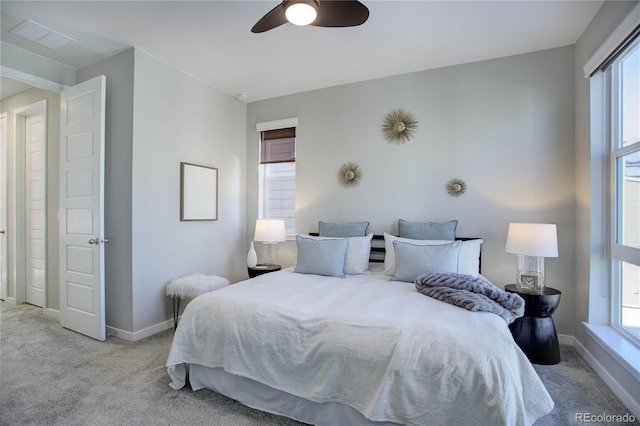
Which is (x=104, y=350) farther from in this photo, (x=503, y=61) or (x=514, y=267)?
(x=503, y=61)

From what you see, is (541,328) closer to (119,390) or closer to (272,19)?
(272,19)

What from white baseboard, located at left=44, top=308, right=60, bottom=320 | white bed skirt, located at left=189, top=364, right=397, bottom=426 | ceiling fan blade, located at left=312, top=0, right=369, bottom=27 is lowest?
white baseboard, located at left=44, top=308, right=60, bottom=320

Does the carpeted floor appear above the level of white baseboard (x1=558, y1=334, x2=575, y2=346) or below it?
below

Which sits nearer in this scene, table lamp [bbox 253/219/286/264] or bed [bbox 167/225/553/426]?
bed [bbox 167/225/553/426]

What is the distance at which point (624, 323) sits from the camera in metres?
2.27

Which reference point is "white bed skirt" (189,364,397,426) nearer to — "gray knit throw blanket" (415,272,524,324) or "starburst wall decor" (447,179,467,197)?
"gray knit throw blanket" (415,272,524,324)

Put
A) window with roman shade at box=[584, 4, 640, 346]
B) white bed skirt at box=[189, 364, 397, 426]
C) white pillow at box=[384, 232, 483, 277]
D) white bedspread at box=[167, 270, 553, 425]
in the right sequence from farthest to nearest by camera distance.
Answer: white pillow at box=[384, 232, 483, 277] < window with roman shade at box=[584, 4, 640, 346] < white bed skirt at box=[189, 364, 397, 426] < white bedspread at box=[167, 270, 553, 425]

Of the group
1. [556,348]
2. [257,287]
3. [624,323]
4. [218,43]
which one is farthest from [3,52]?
[624,323]

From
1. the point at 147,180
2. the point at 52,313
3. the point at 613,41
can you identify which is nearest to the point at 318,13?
the point at 613,41

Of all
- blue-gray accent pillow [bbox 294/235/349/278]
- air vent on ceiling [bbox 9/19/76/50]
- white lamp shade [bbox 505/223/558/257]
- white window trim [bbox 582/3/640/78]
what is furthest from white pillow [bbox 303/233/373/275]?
air vent on ceiling [bbox 9/19/76/50]

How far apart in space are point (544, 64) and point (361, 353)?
10.4ft

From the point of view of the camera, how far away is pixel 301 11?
5.68 ft

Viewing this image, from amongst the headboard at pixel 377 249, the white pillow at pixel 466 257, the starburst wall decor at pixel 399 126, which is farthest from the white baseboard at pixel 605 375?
the starburst wall decor at pixel 399 126

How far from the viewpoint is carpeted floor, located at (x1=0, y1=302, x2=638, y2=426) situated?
181cm
